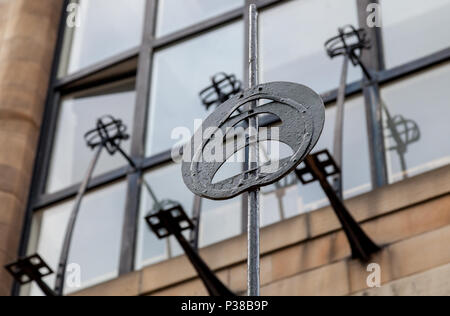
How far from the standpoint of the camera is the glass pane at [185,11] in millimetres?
14883

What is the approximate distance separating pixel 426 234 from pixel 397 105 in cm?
244

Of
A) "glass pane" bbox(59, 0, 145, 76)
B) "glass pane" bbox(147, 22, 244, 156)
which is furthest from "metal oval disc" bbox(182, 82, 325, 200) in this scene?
"glass pane" bbox(59, 0, 145, 76)

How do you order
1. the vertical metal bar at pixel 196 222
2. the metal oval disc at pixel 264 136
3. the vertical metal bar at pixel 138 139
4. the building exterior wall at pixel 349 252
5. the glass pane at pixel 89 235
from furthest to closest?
the glass pane at pixel 89 235 < the vertical metal bar at pixel 138 139 < the vertical metal bar at pixel 196 222 < the building exterior wall at pixel 349 252 < the metal oval disc at pixel 264 136

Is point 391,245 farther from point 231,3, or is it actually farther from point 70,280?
point 231,3

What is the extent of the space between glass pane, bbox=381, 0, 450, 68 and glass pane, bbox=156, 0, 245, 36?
2702 mm

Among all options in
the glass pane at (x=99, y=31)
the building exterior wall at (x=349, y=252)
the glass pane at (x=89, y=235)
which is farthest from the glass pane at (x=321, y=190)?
the glass pane at (x=99, y=31)

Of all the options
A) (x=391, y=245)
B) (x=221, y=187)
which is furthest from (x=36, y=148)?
(x=221, y=187)

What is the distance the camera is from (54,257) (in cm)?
1387

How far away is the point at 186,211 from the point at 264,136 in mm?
7484

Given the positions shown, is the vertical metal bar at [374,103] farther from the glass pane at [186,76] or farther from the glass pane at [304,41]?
the glass pane at [186,76]

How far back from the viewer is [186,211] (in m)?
12.7

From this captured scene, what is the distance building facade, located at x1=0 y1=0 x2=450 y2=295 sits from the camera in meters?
10.4

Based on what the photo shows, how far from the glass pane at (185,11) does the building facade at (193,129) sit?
2 centimetres

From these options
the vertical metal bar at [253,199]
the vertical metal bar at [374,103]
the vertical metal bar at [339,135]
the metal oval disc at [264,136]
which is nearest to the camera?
the vertical metal bar at [253,199]
